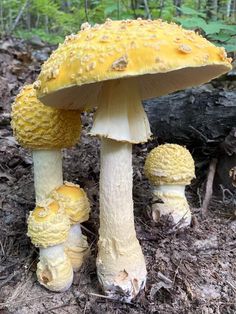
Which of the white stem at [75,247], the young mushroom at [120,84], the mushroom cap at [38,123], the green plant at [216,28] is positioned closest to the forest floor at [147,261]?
the white stem at [75,247]

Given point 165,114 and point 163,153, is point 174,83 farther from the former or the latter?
point 165,114

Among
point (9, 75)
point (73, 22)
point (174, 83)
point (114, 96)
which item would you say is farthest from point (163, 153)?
point (73, 22)

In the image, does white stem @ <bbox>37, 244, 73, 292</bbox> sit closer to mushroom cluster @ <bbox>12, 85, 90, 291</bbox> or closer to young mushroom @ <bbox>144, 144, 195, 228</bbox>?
mushroom cluster @ <bbox>12, 85, 90, 291</bbox>

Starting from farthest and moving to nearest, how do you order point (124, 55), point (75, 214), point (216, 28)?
point (216, 28) < point (75, 214) < point (124, 55)

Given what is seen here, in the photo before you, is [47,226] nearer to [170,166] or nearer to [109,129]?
[109,129]

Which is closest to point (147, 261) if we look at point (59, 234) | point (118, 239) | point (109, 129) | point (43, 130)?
point (118, 239)

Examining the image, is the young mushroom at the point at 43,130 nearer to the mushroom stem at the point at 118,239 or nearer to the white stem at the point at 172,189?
the mushroom stem at the point at 118,239
